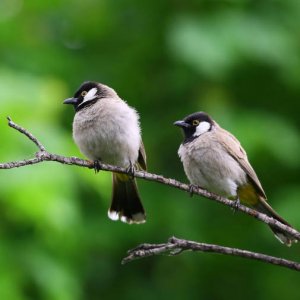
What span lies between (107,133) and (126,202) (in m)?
0.60

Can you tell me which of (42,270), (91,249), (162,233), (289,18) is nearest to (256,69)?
(289,18)

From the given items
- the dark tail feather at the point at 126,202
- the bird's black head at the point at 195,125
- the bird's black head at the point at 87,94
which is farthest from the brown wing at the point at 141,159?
the bird's black head at the point at 87,94

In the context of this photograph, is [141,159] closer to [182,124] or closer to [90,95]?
[182,124]

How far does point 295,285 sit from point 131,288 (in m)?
1.63

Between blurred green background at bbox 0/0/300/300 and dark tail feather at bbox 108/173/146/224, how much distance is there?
524 millimetres

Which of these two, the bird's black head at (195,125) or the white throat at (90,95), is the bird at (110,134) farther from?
the bird's black head at (195,125)

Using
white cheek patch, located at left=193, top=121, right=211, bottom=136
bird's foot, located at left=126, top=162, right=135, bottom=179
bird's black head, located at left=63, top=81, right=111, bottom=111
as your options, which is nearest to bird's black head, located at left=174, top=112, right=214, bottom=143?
white cheek patch, located at left=193, top=121, right=211, bottom=136

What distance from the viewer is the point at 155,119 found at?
8125 millimetres

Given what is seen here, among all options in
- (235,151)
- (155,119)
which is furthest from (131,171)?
(155,119)

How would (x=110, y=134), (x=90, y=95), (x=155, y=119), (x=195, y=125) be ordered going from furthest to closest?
(x=155, y=119) < (x=90, y=95) < (x=195, y=125) < (x=110, y=134)

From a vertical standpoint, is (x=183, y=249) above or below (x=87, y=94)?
below

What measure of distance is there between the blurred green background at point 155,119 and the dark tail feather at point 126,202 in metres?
0.52

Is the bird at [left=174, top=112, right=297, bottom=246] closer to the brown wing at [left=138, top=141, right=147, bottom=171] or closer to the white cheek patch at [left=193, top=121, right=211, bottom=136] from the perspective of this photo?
the white cheek patch at [left=193, top=121, right=211, bottom=136]

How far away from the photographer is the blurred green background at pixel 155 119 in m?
6.08
